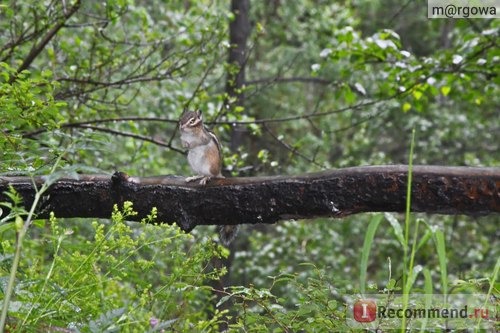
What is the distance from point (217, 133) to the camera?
31.0 ft

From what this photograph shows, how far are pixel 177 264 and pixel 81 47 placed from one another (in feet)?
12.8

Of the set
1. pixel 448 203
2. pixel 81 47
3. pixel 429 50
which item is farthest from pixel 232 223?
pixel 429 50

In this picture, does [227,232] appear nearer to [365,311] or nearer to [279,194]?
[279,194]

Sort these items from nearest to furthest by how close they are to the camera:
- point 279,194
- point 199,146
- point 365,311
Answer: point 365,311
point 279,194
point 199,146

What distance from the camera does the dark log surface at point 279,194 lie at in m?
2.69

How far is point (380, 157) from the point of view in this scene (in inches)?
425

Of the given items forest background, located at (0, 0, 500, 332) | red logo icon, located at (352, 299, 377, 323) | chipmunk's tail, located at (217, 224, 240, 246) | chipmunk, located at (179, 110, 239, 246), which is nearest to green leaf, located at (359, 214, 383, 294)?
forest background, located at (0, 0, 500, 332)

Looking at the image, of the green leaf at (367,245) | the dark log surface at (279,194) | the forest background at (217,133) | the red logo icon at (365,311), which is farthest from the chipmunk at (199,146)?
the green leaf at (367,245)

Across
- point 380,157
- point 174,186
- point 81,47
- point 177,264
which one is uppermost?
point 81,47

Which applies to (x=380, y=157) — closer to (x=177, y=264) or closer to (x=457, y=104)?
(x=457, y=104)

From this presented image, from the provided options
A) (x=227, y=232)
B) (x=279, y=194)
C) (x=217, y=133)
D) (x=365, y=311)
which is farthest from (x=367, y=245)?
(x=217, y=133)

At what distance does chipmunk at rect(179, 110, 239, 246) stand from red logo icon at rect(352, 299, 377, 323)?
1.68 metres

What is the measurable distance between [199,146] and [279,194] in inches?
54.0

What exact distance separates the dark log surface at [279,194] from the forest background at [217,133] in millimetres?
122
